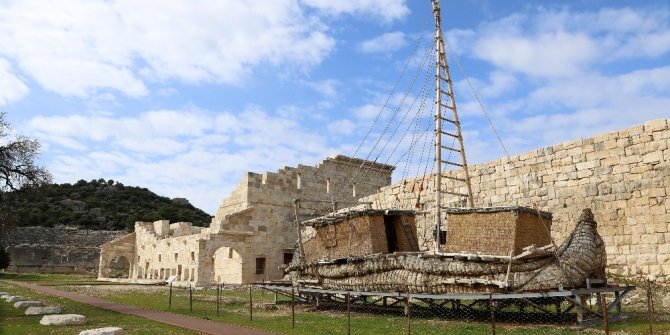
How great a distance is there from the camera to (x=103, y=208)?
82.1 metres

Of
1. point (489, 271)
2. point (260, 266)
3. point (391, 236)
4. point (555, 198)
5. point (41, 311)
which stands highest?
point (555, 198)

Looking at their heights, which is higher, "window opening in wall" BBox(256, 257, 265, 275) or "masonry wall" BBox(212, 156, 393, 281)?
"masonry wall" BBox(212, 156, 393, 281)

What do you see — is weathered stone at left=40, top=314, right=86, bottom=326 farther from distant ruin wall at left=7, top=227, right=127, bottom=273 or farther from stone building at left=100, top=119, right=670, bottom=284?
distant ruin wall at left=7, top=227, right=127, bottom=273

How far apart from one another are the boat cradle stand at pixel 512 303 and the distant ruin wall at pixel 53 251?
131 feet

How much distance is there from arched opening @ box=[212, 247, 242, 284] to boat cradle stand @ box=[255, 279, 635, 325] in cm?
1143

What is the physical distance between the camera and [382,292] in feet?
43.8

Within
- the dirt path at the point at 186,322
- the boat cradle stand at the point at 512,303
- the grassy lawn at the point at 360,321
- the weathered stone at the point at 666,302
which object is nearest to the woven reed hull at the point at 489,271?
the boat cradle stand at the point at 512,303

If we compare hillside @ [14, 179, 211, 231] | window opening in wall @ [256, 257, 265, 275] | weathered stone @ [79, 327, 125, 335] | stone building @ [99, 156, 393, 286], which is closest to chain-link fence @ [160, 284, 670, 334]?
weathered stone @ [79, 327, 125, 335]

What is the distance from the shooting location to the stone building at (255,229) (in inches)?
1059

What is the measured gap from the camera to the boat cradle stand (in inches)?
429

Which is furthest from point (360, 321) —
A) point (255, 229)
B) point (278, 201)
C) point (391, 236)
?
point (278, 201)

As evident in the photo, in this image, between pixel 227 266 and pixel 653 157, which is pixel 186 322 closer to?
pixel 653 157

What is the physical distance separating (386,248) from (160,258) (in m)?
23.0

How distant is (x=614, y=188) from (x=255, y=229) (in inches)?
693
